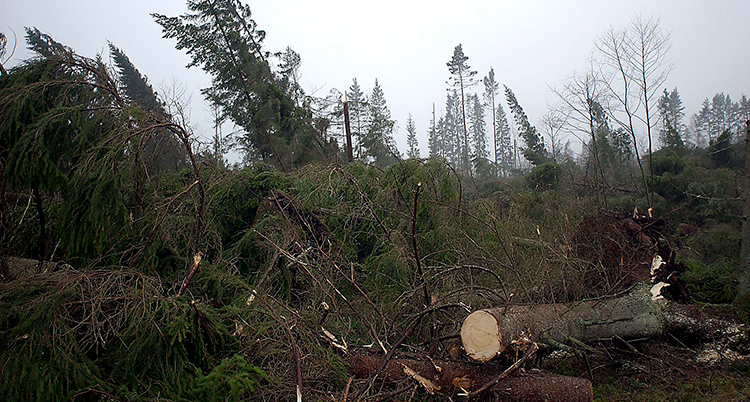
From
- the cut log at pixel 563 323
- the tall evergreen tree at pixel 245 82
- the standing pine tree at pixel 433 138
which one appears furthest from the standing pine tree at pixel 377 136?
the standing pine tree at pixel 433 138

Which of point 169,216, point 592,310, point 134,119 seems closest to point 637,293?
point 592,310

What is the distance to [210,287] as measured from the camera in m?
4.44

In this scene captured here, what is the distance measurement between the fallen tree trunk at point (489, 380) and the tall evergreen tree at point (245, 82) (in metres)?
9.54

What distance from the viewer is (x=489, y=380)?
3.47 m

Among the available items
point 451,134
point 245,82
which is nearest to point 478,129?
point 451,134

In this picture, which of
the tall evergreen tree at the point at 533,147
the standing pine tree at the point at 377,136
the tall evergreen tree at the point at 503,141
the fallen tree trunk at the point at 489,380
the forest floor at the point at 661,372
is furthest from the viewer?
the tall evergreen tree at the point at 503,141

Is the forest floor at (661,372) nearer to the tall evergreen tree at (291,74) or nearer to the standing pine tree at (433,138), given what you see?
the tall evergreen tree at (291,74)

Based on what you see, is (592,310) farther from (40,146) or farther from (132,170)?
(40,146)

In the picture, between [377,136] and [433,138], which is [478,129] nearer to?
[433,138]

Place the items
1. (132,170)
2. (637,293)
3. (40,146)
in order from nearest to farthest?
1. (40,146)
2. (132,170)
3. (637,293)

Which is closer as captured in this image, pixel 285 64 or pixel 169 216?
pixel 169 216

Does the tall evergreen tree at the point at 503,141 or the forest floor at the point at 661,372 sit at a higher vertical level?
the tall evergreen tree at the point at 503,141

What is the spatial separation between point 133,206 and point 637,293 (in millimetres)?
5148

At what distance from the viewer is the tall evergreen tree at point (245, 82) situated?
42.7ft
